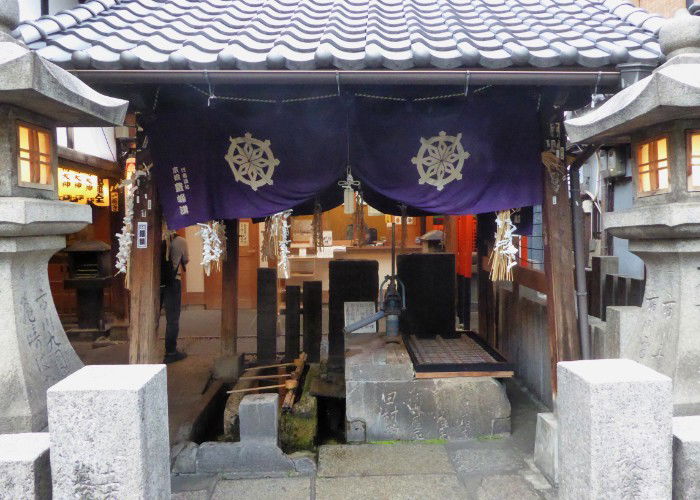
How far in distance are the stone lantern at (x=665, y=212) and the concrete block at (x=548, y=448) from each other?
115 cm

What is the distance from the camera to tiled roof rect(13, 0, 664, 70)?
13.3 feet

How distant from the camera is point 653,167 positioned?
371 cm

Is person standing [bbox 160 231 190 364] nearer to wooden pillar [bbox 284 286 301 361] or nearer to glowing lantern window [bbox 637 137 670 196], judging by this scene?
wooden pillar [bbox 284 286 301 361]

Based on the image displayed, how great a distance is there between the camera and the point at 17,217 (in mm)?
3094

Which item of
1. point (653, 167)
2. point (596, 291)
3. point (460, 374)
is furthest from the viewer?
point (596, 291)

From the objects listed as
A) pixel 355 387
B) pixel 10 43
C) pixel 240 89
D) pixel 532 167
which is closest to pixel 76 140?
pixel 240 89

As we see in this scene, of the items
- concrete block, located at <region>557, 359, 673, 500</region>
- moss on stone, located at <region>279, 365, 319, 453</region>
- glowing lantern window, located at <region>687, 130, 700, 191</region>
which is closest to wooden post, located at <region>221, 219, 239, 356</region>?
moss on stone, located at <region>279, 365, 319, 453</region>

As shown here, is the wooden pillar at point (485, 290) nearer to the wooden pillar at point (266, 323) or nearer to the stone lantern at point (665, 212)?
the wooden pillar at point (266, 323)

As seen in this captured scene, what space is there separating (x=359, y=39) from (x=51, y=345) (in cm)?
395

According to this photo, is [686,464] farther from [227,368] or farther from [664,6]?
[664,6]

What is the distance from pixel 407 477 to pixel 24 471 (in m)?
3.49

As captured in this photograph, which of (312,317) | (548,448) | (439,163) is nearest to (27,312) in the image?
(439,163)

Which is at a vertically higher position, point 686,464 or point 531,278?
point 531,278

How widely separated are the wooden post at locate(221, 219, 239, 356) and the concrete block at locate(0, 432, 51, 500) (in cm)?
533
